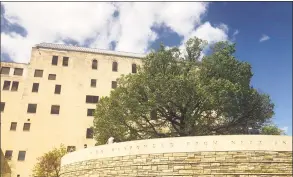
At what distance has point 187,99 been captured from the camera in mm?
22562

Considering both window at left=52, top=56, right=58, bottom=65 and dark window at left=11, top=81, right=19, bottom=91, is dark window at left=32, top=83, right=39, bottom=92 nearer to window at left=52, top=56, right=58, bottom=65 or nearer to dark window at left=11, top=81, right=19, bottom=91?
dark window at left=11, top=81, right=19, bottom=91

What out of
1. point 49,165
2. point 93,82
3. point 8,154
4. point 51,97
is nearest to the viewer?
point 49,165

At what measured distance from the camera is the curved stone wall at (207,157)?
12.8 metres

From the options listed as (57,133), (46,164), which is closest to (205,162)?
(46,164)

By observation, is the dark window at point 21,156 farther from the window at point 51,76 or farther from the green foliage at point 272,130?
the green foliage at point 272,130

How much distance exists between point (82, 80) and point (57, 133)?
719 cm

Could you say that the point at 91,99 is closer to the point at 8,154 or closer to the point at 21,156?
the point at 21,156

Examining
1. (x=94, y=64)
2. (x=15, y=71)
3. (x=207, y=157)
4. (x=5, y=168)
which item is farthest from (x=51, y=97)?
(x=207, y=157)

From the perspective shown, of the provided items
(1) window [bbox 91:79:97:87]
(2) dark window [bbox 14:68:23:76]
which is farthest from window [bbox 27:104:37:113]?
(1) window [bbox 91:79:97:87]

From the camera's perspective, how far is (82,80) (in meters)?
37.3

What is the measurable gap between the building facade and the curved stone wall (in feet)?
68.3

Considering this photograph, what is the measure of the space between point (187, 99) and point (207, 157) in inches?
377

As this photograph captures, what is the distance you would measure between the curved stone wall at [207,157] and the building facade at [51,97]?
20.8m

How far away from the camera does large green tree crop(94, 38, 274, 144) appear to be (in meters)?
22.5
